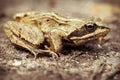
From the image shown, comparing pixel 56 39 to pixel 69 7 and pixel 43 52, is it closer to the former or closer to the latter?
pixel 43 52

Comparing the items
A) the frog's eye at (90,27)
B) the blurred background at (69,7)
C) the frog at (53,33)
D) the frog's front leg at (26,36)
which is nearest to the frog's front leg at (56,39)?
the frog at (53,33)

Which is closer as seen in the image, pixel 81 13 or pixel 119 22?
pixel 119 22

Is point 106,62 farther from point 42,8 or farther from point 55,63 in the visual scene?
point 42,8

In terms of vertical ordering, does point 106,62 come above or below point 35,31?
below

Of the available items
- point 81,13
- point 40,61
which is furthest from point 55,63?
point 81,13

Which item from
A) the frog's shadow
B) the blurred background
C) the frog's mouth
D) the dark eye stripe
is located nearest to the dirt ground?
the frog's shadow

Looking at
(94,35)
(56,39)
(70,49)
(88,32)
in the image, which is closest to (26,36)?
(56,39)
